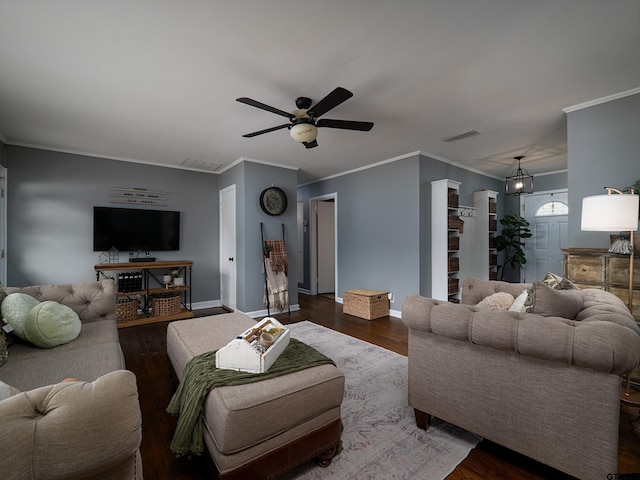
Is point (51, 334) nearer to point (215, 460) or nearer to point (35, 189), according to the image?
point (215, 460)

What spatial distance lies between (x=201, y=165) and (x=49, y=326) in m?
3.50

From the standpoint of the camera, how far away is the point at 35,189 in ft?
12.9

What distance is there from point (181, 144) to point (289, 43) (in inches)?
101

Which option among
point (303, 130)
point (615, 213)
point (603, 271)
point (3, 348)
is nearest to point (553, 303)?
point (615, 213)

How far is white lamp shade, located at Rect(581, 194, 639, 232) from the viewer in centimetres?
199

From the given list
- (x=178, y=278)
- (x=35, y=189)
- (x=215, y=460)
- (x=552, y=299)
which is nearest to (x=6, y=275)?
(x=35, y=189)

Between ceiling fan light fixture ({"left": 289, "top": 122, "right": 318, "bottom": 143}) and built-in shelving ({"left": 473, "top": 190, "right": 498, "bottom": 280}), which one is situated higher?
ceiling fan light fixture ({"left": 289, "top": 122, "right": 318, "bottom": 143})

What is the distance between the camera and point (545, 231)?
5777 millimetres

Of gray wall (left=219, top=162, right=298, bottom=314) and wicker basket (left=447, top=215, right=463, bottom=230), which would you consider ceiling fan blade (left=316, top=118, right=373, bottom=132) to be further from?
wicker basket (left=447, top=215, right=463, bottom=230)

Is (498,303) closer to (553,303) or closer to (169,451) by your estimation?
(553,303)

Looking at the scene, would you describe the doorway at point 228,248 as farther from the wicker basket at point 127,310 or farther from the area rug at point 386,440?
the area rug at point 386,440

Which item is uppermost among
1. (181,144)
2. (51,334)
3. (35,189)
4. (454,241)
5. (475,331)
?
(181,144)

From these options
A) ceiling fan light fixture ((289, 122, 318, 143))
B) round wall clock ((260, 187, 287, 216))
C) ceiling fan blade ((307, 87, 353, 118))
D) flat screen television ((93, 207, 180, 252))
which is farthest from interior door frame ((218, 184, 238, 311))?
ceiling fan blade ((307, 87, 353, 118))

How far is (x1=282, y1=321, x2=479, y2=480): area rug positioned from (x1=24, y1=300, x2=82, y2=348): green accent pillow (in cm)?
174
